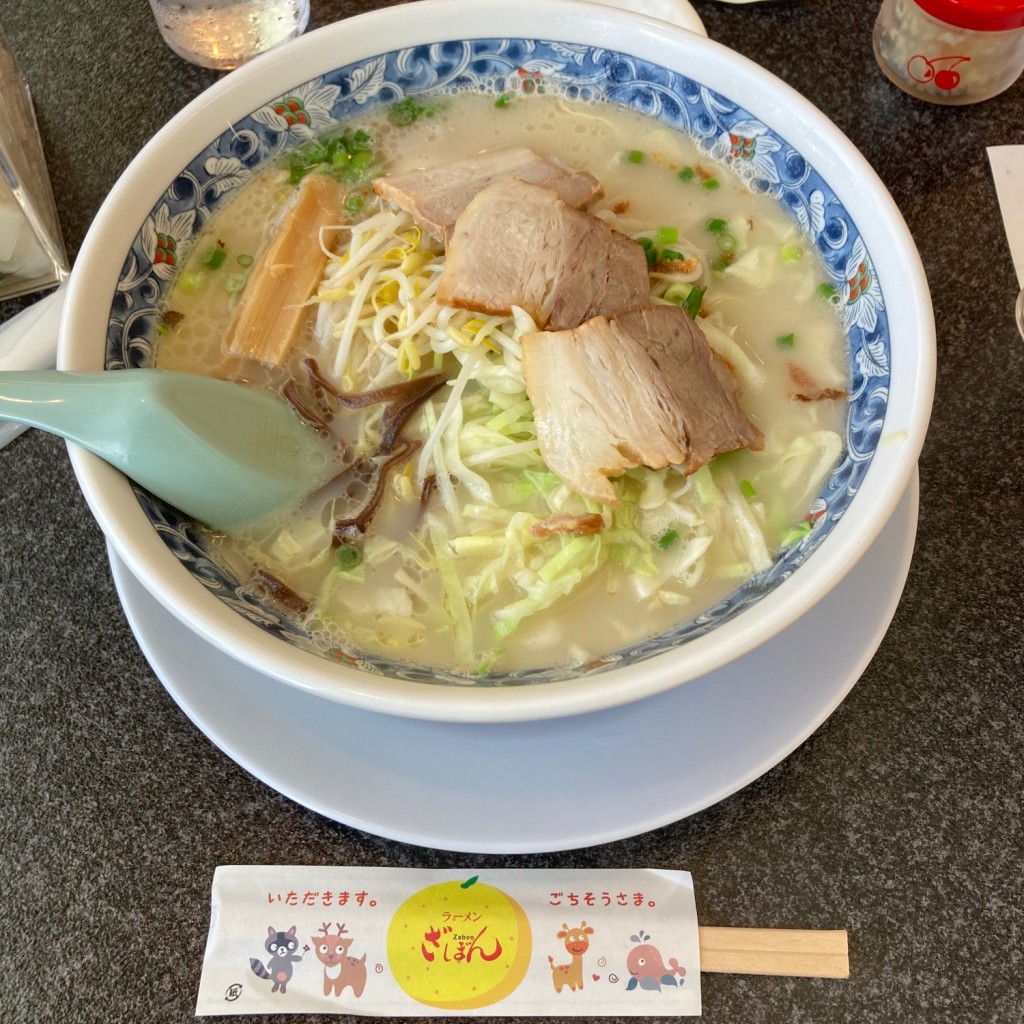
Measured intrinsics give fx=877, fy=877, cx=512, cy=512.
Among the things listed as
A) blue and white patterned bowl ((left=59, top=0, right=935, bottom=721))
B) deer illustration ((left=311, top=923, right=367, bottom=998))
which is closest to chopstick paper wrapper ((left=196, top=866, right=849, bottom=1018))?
deer illustration ((left=311, top=923, right=367, bottom=998))

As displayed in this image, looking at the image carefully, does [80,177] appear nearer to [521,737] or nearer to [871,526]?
[521,737]

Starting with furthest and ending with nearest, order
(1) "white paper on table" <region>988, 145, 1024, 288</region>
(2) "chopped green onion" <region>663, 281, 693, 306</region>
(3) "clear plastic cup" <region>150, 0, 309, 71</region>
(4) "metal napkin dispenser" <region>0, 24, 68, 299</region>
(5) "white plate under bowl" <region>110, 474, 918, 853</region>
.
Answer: (3) "clear plastic cup" <region>150, 0, 309, 71</region> → (1) "white paper on table" <region>988, 145, 1024, 288</region> → (4) "metal napkin dispenser" <region>0, 24, 68, 299</region> → (2) "chopped green onion" <region>663, 281, 693, 306</region> → (5) "white plate under bowl" <region>110, 474, 918, 853</region>

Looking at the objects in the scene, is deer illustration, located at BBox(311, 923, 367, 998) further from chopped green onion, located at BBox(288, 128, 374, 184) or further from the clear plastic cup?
the clear plastic cup

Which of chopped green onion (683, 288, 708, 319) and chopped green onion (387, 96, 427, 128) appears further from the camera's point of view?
chopped green onion (387, 96, 427, 128)

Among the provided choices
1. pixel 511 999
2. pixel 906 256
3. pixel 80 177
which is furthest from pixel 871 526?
pixel 80 177

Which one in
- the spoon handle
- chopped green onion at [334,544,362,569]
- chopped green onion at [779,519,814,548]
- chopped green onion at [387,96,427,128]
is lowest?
chopped green onion at [334,544,362,569]

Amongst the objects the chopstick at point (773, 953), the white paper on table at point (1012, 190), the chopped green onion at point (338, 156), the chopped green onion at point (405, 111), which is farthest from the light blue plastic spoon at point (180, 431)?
the white paper on table at point (1012, 190)
